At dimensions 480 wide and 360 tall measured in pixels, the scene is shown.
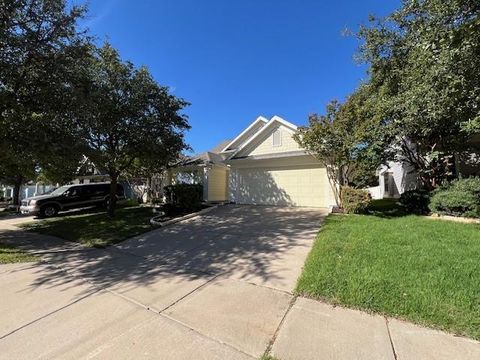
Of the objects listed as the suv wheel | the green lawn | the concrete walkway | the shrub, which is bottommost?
the concrete walkway

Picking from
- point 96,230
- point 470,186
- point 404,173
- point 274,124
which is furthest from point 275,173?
point 96,230

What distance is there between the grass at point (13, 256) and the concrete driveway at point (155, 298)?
46cm

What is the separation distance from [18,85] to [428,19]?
513 inches

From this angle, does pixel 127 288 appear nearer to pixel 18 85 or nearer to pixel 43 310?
pixel 43 310

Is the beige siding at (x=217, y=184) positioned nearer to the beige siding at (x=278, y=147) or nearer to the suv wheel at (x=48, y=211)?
the beige siding at (x=278, y=147)

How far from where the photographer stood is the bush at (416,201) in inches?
429

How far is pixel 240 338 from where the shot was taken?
10.7 feet

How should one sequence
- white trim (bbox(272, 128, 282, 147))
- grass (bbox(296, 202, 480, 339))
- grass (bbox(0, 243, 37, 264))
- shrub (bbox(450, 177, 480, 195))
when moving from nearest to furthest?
grass (bbox(296, 202, 480, 339)) < grass (bbox(0, 243, 37, 264)) < shrub (bbox(450, 177, 480, 195)) < white trim (bbox(272, 128, 282, 147))

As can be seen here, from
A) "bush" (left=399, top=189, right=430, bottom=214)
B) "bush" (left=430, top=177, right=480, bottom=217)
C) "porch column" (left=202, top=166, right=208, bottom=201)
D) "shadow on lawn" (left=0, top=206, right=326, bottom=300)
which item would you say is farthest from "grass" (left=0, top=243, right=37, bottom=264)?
"bush" (left=399, top=189, right=430, bottom=214)

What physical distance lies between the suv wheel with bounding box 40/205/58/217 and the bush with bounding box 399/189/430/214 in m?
18.2

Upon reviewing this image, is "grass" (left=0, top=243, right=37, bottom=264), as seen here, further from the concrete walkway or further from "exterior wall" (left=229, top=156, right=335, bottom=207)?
"exterior wall" (left=229, top=156, right=335, bottom=207)

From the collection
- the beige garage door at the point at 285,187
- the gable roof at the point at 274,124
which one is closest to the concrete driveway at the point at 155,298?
the beige garage door at the point at 285,187

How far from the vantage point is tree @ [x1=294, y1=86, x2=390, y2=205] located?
10.6 metres

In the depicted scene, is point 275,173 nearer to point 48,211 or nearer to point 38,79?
point 38,79
